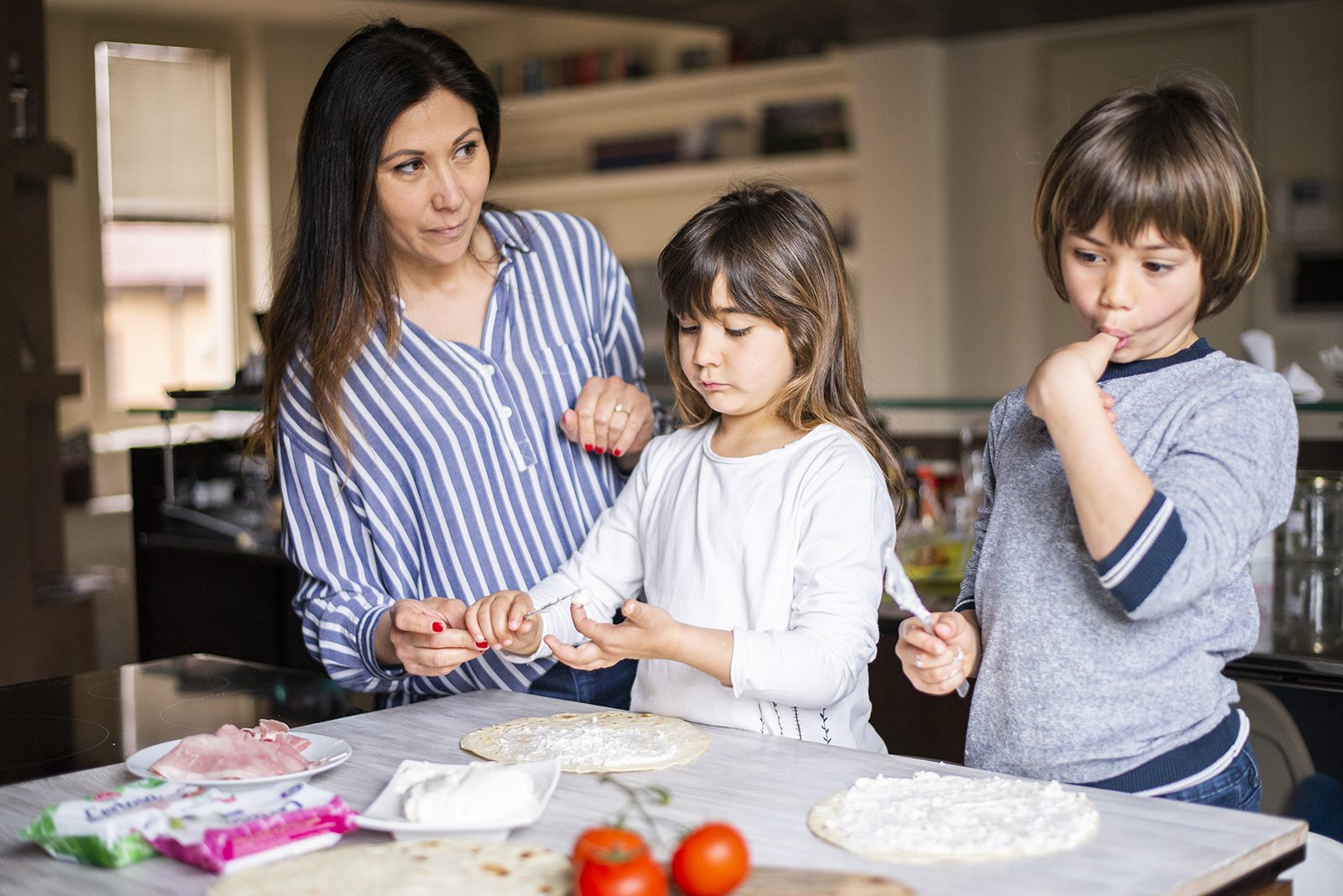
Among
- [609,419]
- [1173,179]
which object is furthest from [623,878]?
[609,419]

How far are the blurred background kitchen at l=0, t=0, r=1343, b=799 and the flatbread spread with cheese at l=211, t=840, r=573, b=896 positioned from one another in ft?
3.39

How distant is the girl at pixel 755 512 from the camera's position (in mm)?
1471

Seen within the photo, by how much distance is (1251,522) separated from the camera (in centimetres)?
123

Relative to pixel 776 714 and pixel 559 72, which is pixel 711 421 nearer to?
pixel 776 714

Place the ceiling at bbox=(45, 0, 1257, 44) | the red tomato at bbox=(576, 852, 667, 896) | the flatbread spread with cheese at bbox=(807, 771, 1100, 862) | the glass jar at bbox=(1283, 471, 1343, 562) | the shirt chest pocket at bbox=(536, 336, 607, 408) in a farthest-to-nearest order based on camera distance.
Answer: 1. the ceiling at bbox=(45, 0, 1257, 44)
2. the glass jar at bbox=(1283, 471, 1343, 562)
3. the shirt chest pocket at bbox=(536, 336, 607, 408)
4. the flatbread spread with cheese at bbox=(807, 771, 1100, 862)
5. the red tomato at bbox=(576, 852, 667, 896)

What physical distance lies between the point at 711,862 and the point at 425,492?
0.84 metres

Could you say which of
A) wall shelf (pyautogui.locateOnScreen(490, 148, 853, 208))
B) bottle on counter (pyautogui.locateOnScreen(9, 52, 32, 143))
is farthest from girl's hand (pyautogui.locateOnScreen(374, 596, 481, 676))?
wall shelf (pyautogui.locateOnScreen(490, 148, 853, 208))

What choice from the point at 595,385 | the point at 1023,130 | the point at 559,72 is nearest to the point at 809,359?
the point at 595,385

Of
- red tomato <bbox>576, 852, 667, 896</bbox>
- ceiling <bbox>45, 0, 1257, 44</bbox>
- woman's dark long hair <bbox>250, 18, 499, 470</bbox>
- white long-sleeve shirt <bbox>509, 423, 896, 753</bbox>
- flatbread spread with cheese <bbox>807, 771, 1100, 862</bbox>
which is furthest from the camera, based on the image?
ceiling <bbox>45, 0, 1257, 44</bbox>

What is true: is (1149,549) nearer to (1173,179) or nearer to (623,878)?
(1173,179)

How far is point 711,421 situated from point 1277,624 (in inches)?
39.8

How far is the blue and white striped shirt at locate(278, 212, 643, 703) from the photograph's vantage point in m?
1.71

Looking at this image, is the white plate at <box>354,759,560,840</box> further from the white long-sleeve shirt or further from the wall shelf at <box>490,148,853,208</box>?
the wall shelf at <box>490,148,853,208</box>

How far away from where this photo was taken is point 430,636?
1.50 metres
